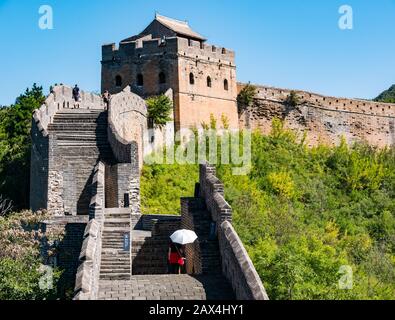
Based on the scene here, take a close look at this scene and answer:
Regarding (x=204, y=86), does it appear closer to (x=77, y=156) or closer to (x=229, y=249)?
(x=77, y=156)

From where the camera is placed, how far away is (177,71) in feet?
110

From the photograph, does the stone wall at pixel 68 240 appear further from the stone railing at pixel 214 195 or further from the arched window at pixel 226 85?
the arched window at pixel 226 85

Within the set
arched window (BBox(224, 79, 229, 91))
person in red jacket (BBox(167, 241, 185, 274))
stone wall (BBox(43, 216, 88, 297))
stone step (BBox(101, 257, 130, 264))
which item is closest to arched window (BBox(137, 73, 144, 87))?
arched window (BBox(224, 79, 229, 91))

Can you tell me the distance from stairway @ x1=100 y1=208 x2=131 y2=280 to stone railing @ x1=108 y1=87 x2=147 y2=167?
5.44m

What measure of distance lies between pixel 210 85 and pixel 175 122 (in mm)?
3108

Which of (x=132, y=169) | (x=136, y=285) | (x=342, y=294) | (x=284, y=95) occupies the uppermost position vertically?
(x=284, y=95)

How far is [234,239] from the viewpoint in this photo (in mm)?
13945

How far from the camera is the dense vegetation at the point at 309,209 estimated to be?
2115 centimetres

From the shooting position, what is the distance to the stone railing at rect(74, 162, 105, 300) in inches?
461

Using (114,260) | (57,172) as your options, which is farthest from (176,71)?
(114,260)

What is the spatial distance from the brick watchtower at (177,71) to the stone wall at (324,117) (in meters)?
2.88

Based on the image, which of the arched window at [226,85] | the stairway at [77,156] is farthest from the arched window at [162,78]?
the stairway at [77,156]
